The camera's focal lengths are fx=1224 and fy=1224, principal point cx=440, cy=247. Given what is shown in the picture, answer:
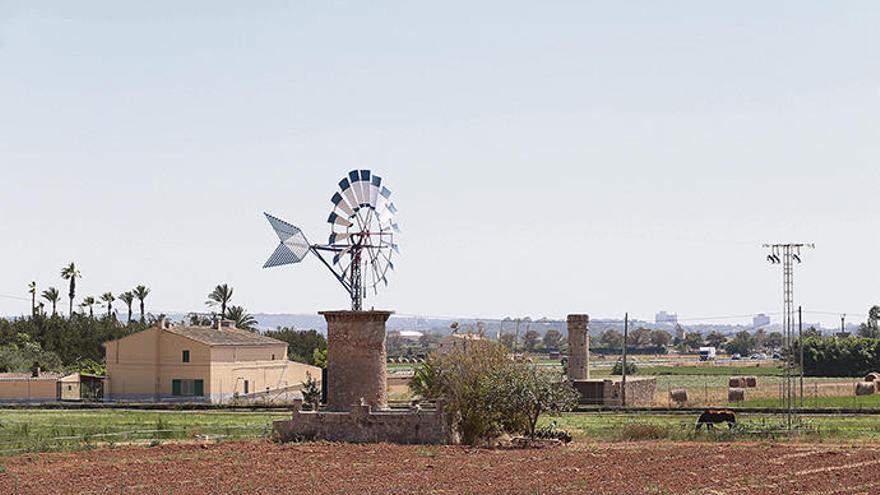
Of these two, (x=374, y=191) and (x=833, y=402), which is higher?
(x=374, y=191)

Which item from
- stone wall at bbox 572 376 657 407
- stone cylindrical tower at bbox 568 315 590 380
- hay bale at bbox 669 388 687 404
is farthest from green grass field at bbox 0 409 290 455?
hay bale at bbox 669 388 687 404

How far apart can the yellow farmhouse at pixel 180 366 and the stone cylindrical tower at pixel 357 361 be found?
39112 mm

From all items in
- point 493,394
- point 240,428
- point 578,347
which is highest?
point 578,347

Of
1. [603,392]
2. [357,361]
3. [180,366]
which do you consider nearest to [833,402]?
[603,392]

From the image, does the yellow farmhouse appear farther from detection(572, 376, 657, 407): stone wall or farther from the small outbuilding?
detection(572, 376, 657, 407): stone wall

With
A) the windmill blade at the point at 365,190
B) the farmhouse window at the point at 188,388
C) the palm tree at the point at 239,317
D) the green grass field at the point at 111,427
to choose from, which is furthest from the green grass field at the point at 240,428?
the palm tree at the point at 239,317

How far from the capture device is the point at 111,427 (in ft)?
188

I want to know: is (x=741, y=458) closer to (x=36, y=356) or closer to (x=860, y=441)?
(x=860, y=441)

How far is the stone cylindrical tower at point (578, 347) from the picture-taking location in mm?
78875

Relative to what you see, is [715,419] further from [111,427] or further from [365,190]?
[111,427]

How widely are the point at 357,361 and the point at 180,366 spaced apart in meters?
42.4

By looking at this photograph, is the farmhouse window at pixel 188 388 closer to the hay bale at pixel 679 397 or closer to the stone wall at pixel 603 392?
the stone wall at pixel 603 392

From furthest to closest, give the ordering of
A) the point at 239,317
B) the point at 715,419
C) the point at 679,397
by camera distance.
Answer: the point at 239,317, the point at 679,397, the point at 715,419

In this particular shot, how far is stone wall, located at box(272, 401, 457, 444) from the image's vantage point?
46.2 m
